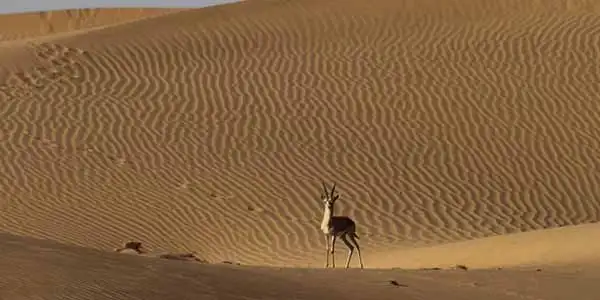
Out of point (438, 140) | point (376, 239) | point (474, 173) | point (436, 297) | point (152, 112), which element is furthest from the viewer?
point (152, 112)

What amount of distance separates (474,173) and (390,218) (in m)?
2.53

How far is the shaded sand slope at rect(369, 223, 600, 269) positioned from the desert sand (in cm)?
4

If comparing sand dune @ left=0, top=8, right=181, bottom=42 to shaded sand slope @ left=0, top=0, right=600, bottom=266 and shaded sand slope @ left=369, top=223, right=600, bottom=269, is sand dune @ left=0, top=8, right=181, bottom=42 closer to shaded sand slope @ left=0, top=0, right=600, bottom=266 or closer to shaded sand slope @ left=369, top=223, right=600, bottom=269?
shaded sand slope @ left=0, top=0, right=600, bottom=266

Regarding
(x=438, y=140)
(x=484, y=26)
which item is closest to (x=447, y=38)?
(x=484, y=26)

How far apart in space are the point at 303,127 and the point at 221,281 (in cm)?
1277

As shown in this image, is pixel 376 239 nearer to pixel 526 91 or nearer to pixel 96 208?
pixel 96 208

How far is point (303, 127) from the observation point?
72.6 ft

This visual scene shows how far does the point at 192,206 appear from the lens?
18.3 m

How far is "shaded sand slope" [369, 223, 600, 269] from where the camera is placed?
525 inches

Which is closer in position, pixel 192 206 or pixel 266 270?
pixel 266 270

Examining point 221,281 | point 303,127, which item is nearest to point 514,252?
point 221,281

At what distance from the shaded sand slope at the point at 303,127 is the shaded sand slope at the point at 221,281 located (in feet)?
14.8

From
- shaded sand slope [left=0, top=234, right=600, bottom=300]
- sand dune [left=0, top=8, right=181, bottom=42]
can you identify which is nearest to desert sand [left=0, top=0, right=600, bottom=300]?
shaded sand slope [left=0, top=234, right=600, bottom=300]

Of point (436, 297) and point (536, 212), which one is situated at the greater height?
point (536, 212)
